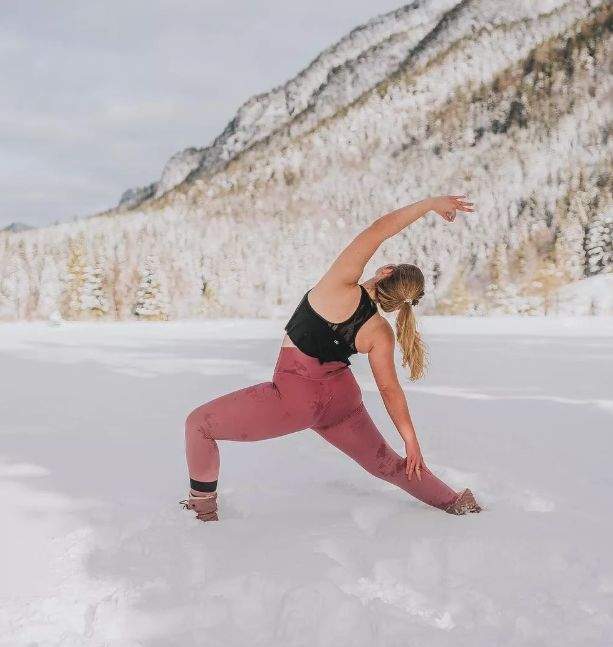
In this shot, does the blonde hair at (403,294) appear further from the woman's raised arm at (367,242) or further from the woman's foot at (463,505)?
the woman's foot at (463,505)

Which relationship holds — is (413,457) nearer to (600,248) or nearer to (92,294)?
(92,294)

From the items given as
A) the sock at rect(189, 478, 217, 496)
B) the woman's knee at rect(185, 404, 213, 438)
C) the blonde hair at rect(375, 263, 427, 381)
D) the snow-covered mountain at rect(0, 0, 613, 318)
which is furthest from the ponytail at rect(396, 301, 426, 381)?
the snow-covered mountain at rect(0, 0, 613, 318)

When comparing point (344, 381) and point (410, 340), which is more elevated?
point (410, 340)

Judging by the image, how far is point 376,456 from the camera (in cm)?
311

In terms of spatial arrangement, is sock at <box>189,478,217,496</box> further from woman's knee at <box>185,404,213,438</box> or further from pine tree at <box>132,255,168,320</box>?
pine tree at <box>132,255,168,320</box>

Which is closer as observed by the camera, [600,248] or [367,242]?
[367,242]

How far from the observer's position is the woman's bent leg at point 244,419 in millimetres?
2852

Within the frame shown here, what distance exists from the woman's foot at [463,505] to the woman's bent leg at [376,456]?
2 cm

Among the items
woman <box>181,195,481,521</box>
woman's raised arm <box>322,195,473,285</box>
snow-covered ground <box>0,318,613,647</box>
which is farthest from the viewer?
Result: woman <box>181,195,481,521</box>

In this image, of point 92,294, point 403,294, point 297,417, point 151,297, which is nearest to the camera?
point 403,294

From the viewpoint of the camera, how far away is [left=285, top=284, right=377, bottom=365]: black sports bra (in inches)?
105

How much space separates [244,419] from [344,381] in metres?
0.50

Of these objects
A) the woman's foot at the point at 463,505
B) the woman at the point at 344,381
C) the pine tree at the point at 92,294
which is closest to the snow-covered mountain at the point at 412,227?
the pine tree at the point at 92,294

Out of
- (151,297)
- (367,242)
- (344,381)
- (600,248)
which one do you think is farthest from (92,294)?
(600,248)
